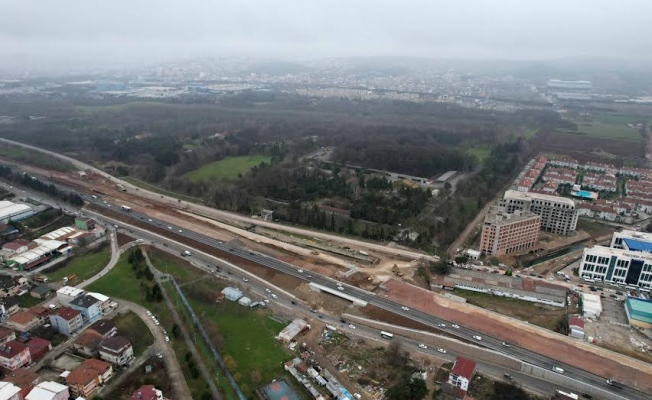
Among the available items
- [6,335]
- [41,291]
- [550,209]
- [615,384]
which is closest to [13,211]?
[41,291]

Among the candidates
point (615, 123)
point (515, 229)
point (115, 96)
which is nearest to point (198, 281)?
point (515, 229)

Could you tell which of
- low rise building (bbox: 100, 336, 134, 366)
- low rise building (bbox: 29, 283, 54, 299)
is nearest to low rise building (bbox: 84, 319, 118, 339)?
low rise building (bbox: 100, 336, 134, 366)

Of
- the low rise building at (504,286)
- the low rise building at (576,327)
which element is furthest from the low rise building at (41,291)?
the low rise building at (576,327)

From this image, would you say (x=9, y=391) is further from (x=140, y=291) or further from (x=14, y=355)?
(x=140, y=291)

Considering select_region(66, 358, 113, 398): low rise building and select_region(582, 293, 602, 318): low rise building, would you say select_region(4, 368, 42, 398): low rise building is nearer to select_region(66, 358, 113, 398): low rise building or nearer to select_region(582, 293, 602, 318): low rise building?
select_region(66, 358, 113, 398): low rise building

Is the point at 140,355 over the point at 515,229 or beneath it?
beneath

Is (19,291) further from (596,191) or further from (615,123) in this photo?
(615,123)
